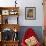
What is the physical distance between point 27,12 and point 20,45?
124 cm

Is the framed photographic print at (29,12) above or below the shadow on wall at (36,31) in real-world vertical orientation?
above

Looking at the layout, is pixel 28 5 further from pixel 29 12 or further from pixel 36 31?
pixel 36 31

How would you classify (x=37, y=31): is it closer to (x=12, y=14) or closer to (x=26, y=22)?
(x=26, y=22)

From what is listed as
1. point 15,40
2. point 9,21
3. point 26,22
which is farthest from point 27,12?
point 15,40

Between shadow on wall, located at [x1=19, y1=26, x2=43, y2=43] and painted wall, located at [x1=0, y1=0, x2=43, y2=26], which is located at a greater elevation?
painted wall, located at [x1=0, y1=0, x2=43, y2=26]

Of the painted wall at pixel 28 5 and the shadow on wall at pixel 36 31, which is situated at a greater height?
the painted wall at pixel 28 5

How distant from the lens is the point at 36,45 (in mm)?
5465

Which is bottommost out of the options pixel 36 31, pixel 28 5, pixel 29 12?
pixel 36 31

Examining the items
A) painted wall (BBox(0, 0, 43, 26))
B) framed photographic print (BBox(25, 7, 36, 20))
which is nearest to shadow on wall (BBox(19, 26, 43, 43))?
painted wall (BBox(0, 0, 43, 26))

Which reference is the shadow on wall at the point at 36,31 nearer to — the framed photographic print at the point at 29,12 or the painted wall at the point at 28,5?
the painted wall at the point at 28,5

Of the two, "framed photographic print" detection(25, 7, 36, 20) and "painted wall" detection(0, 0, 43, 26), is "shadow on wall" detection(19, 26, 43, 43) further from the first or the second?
"framed photographic print" detection(25, 7, 36, 20)

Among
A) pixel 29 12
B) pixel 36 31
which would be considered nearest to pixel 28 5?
pixel 29 12

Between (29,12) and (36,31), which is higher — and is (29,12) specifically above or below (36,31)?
above

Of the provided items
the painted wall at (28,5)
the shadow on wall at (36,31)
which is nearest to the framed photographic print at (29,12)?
the painted wall at (28,5)
